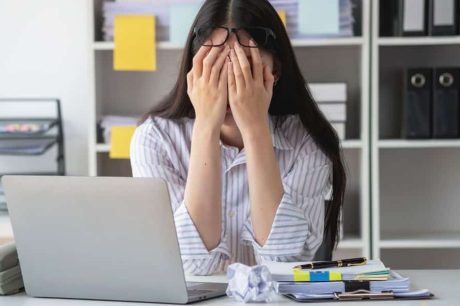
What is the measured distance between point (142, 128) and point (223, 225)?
26 centimetres

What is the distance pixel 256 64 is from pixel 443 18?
3.59 ft

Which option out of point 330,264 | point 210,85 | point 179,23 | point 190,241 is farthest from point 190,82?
point 179,23

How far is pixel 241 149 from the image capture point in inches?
68.3

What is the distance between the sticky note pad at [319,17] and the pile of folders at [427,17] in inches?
7.6

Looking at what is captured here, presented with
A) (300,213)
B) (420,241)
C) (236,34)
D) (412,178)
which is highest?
(236,34)

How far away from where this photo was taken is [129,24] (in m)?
2.56

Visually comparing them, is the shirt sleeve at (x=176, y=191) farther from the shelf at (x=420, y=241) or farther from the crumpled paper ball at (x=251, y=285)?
the shelf at (x=420, y=241)

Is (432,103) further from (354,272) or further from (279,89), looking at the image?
(354,272)

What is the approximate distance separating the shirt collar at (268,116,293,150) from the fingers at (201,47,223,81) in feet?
0.63

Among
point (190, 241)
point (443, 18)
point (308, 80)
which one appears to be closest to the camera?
point (190, 241)

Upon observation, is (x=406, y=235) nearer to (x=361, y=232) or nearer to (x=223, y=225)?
(x=361, y=232)

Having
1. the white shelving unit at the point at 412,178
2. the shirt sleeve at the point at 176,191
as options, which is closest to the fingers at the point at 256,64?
the shirt sleeve at the point at 176,191

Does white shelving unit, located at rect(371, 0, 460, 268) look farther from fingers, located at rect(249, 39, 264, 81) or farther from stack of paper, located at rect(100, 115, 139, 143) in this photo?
fingers, located at rect(249, 39, 264, 81)

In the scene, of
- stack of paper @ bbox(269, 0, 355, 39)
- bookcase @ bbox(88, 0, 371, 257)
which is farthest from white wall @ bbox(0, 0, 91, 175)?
stack of paper @ bbox(269, 0, 355, 39)
